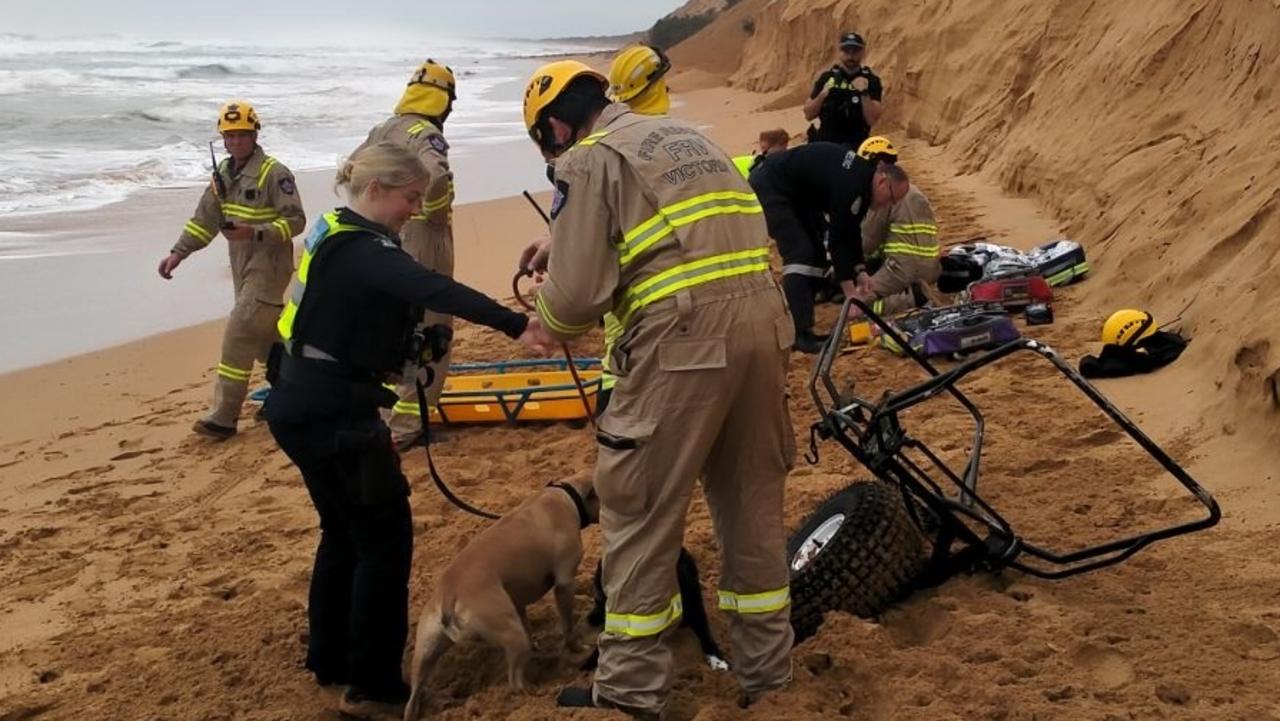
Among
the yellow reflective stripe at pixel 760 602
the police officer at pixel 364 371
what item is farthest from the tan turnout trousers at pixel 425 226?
the yellow reflective stripe at pixel 760 602

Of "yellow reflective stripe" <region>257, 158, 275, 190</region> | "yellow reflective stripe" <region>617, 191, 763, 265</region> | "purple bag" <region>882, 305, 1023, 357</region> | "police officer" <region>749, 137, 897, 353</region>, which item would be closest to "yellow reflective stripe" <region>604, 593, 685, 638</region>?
"yellow reflective stripe" <region>617, 191, 763, 265</region>

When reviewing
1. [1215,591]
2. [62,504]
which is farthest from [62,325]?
[1215,591]

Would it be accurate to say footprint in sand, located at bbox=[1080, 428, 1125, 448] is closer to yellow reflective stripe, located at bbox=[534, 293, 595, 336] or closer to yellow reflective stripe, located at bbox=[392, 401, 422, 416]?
yellow reflective stripe, located at bbox=[534, 293, 595, 336]

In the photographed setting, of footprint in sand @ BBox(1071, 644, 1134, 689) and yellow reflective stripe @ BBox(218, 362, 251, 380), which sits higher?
footprint in sand @ BBox(1071, 644, 1134, 689)

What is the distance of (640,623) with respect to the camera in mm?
3832

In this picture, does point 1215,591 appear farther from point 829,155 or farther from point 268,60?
point 268,60

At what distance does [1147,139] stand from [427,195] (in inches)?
262

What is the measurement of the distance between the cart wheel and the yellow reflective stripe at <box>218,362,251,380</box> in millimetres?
4791

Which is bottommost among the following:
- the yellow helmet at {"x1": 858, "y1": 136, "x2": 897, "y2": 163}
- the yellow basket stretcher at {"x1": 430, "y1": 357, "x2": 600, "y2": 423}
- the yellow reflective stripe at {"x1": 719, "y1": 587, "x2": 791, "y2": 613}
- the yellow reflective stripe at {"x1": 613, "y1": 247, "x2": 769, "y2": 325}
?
the yellow basket stretcher at {"x1": 430, "y1": 357, "x2": 600, "y2": 423}

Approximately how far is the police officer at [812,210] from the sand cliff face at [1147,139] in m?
1.93

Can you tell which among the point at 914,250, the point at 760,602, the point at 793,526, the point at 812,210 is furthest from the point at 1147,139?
the point at 760,602

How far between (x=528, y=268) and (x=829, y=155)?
425 cm

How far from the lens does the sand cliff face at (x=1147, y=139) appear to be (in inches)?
271

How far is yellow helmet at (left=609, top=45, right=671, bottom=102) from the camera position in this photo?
438 centimetres
